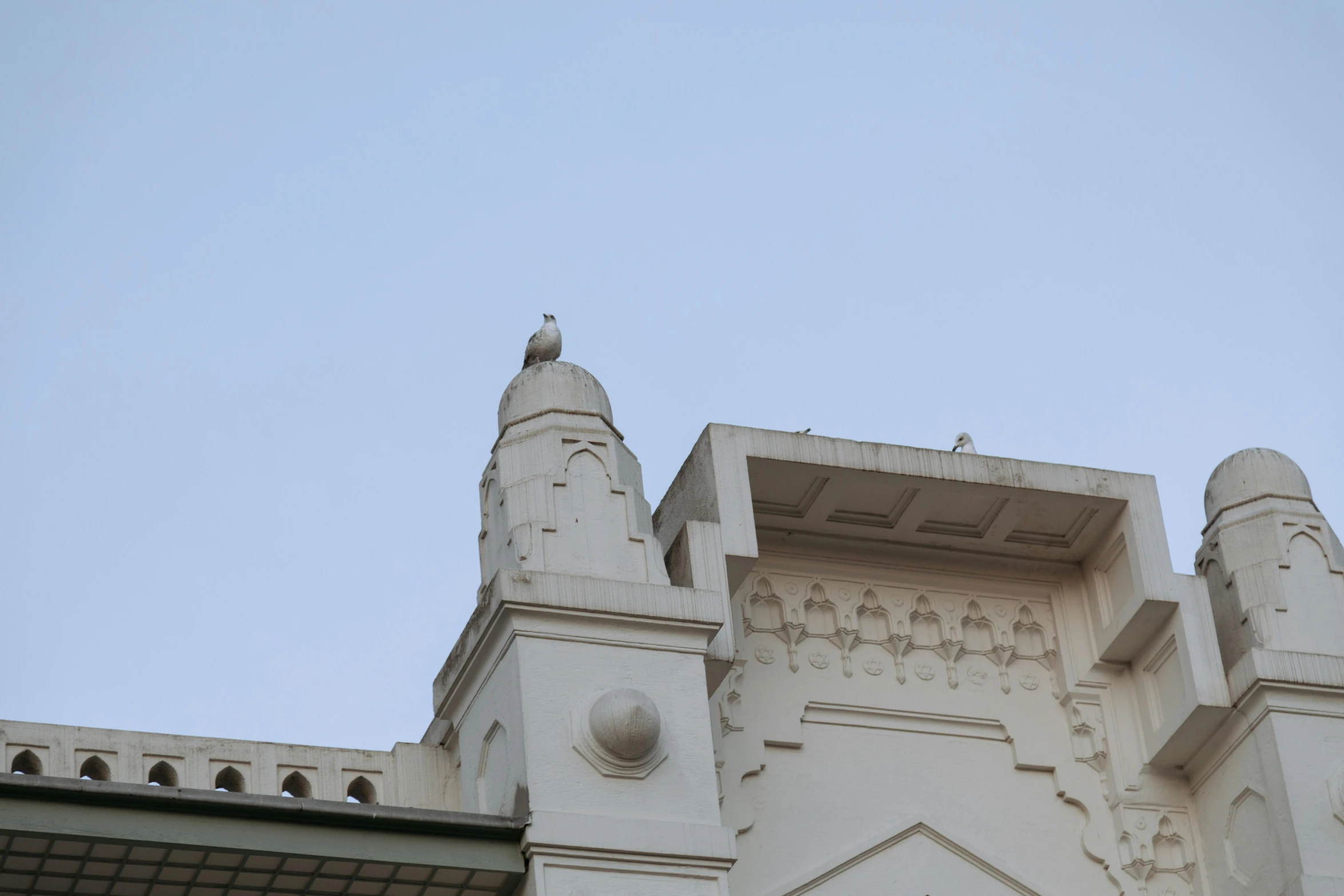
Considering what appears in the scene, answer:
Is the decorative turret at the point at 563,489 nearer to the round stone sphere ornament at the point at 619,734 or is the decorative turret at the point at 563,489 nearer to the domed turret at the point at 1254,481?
the round stone sphere ornament at the point at 619,734

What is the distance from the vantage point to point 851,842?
11.4 m

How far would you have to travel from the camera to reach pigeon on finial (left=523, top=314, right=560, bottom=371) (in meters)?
11.7

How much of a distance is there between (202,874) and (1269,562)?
19.6 feet

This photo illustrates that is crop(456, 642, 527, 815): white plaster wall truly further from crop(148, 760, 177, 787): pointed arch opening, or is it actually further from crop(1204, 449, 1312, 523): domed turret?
crop(1204, 449, 1312, 523): domed turret

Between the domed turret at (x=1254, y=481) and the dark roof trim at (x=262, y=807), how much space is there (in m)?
4.87

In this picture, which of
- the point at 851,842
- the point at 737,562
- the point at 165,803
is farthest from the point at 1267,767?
the point at 165,803

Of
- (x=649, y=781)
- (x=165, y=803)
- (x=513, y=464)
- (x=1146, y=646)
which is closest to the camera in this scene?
(x=165, y=803)

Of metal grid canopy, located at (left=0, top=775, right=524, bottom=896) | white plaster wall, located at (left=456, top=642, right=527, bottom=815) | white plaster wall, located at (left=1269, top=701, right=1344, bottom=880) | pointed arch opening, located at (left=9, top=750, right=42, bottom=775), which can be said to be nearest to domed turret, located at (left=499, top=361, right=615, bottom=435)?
white plaster wall, located at (left=456, top=642, right=527, bottom=815)

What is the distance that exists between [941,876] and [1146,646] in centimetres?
188

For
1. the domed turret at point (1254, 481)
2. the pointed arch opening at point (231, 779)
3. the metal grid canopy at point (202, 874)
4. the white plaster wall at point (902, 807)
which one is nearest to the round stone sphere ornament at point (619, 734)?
the metal grid canopy at point (202, 874)

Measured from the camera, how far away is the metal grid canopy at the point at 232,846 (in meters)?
9.35

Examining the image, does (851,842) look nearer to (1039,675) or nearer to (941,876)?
(941,876)

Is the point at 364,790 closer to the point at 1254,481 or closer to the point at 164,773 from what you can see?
the point at 164,773

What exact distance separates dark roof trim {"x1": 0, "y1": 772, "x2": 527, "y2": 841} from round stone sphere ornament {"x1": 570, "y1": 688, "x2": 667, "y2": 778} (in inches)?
19.6
